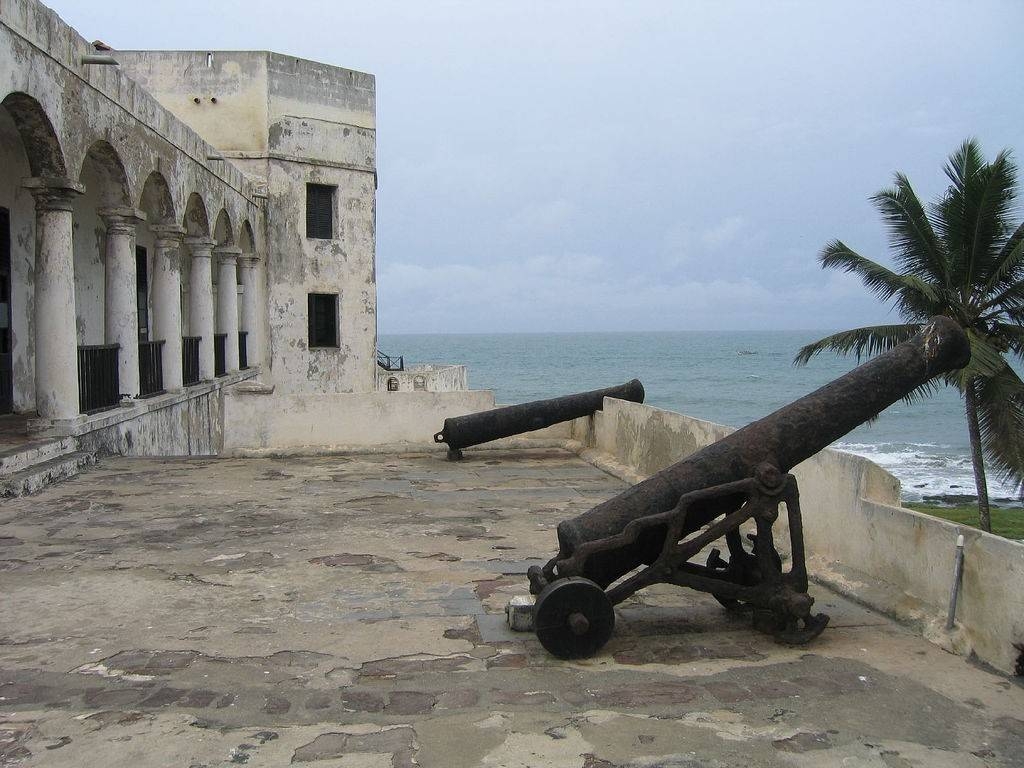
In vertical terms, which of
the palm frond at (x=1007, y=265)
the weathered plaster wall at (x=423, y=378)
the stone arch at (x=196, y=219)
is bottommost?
the weathered plaster wall at (x=423, y=378)

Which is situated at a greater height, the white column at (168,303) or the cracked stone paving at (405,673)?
the white column at (168,303)

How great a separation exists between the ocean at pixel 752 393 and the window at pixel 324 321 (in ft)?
43.8

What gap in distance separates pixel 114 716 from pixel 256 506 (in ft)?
15.8

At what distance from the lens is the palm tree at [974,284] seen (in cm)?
1573

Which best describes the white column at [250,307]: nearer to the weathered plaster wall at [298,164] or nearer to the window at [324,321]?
the weathered plaster wall at [298,164]

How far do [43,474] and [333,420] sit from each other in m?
4.18

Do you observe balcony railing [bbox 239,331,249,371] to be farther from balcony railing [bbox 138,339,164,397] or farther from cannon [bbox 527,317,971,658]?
cannon [bbox 527,317,971,658]

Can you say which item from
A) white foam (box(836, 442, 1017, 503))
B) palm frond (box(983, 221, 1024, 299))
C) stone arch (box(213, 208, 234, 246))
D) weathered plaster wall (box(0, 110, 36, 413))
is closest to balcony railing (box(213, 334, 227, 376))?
stone arch (box(213, 208, 234, 246))

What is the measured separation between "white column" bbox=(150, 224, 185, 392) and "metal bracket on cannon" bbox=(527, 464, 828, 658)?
10.8 m

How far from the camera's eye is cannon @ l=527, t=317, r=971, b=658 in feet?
14.9

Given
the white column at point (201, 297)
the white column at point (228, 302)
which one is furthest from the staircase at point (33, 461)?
the white column at point (228, 302)

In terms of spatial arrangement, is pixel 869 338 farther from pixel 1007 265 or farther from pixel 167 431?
pixel 167 431

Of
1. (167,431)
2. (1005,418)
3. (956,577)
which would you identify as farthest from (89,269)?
(1005,418)

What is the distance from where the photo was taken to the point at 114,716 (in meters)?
3.86
